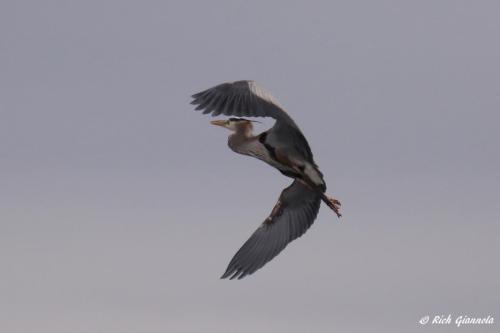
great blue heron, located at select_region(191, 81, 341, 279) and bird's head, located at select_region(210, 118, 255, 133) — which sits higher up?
bird's head, located at select_region(210, 118, 255, 133)

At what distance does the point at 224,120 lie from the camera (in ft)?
76.4

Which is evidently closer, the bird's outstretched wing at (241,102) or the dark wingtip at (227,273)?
the bird's outstretched wing at (241,102)

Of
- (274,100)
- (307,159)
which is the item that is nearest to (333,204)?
(307,159)

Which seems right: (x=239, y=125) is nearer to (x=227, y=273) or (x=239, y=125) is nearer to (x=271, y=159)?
(x=271, y=159)

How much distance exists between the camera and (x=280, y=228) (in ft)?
77.4

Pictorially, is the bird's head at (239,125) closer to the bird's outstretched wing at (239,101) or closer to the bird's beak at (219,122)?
the bird's beak at (219,122)

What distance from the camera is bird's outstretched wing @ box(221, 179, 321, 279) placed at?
22.9m

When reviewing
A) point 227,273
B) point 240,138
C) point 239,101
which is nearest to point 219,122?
point 240,138

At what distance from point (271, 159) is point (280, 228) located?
2.18m

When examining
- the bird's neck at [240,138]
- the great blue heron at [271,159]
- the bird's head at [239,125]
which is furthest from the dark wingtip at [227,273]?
the bird's head at [239,125]

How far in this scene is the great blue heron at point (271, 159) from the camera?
20.0 metres

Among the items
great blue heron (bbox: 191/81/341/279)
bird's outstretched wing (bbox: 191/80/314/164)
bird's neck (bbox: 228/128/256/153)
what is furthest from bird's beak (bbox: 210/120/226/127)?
bird's outstretched wing (bbox: 191/80/314/164)

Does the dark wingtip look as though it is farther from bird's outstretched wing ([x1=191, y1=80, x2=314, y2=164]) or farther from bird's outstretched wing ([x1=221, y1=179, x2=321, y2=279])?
bird's outstretched wing ([x1=191, y1=80, x2=314, y2=164])

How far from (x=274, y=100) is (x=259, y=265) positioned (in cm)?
390
